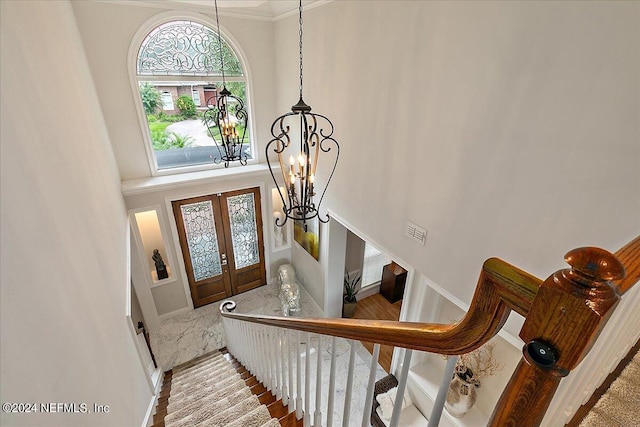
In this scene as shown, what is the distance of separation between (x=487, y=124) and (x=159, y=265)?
5.31 m

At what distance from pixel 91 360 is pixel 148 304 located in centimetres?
392

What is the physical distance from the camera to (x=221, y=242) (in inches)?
229

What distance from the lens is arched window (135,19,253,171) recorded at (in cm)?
445

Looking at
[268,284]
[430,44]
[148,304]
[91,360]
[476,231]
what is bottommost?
[268,284]

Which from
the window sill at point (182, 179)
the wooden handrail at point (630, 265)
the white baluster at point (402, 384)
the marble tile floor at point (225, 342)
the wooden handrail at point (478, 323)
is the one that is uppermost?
the wooden handrail at point (630, 265)

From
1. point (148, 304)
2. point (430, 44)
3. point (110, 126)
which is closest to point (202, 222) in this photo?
point (148, 304)

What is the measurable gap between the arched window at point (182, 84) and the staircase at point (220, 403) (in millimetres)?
3331

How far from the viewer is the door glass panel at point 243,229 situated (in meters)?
5.73

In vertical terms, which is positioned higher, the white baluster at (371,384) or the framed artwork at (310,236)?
the white baluster at (371,384)

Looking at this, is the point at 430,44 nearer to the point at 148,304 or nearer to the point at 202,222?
the point at 202,222

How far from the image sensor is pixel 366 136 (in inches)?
139

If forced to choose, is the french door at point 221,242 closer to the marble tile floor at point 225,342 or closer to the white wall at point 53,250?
the marble tile floor at point 225,342

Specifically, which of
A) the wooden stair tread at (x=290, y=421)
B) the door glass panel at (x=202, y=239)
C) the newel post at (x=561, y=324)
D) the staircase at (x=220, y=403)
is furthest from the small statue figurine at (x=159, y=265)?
the newel post at (x=561, y=324)

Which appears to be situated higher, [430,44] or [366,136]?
[430,44]
